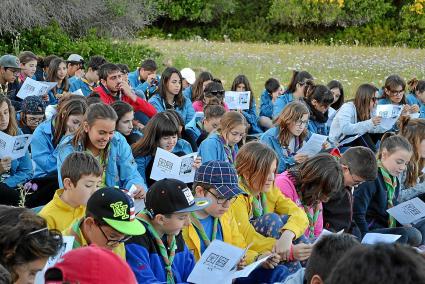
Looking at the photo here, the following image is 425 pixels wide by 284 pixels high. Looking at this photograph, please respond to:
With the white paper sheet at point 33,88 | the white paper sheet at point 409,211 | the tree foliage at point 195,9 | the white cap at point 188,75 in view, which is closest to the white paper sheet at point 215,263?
the white paper sheet at point 409,211

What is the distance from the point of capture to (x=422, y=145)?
7.16m

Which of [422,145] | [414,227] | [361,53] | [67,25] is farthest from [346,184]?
[361,53]

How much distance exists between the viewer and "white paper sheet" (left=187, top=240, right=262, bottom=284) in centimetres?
413

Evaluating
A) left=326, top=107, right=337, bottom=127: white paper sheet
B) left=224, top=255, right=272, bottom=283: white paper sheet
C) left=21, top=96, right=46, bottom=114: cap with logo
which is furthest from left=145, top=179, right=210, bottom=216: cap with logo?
left=326, top=107, right=337, bottom=127: white paper sheet

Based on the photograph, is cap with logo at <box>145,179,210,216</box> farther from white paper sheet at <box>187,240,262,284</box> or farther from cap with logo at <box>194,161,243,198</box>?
cap with logo at <box>194,161,243,198</box>

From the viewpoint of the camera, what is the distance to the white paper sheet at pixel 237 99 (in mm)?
9516

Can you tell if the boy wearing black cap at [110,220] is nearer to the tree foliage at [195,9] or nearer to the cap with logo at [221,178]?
the cap with logo at [221,178]

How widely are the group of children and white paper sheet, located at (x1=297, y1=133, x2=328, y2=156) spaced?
110 millimetres

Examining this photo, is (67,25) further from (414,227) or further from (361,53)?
(414,227)

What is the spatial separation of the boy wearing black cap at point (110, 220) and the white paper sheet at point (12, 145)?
2.50 meters

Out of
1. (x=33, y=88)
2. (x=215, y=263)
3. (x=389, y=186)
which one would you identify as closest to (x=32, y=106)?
(x=33, y=88)

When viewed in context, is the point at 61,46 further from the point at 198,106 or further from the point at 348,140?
the point at 348,140

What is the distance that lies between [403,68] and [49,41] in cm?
956

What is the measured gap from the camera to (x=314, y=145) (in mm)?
7266
